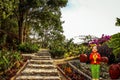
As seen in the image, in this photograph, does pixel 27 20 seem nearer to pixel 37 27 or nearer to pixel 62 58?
pixel 37 27

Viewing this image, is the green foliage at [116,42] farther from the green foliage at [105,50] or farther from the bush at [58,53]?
the bush at [58,53]

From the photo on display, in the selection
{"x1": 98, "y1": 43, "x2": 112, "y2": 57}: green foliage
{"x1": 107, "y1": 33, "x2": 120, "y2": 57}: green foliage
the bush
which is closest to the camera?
{"x1": 107, "y1": 33, "x2": 120, "y2": 57}: green foliage

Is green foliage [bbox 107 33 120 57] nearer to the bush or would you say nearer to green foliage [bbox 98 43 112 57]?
green foliage [bbox 98 43 112 57]

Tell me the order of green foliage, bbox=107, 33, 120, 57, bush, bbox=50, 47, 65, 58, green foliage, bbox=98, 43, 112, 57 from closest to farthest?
green foliage, bbox=107, 33, 120, 57 → green foliage, bbox=98, 43, 112, 57 → bush, bbox=50, 47, 65, 58

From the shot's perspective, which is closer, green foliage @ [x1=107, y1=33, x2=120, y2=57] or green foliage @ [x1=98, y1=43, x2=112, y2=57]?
green foliage @ [x1=107, y1=33, x2=120, y2=57]

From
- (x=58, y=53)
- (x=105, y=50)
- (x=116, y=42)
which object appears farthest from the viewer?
(x=58, y=53)

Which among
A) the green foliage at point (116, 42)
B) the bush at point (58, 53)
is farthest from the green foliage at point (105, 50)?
the green foliage at point (116, 42)

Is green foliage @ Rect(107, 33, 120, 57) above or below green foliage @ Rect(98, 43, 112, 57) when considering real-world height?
above

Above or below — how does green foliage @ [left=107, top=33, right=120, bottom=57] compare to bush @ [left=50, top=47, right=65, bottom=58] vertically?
above

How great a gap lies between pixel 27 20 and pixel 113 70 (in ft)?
94.6

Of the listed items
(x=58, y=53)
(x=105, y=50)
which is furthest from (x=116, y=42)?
(x=58, y=53)

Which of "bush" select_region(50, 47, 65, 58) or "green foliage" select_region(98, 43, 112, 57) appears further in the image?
"bush" select_region(50, 47, 65, 58)

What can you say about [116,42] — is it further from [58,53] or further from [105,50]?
[58,53]

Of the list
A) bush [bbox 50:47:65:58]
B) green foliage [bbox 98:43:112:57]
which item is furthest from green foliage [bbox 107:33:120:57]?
bush [bbox 50:47:65:58]
